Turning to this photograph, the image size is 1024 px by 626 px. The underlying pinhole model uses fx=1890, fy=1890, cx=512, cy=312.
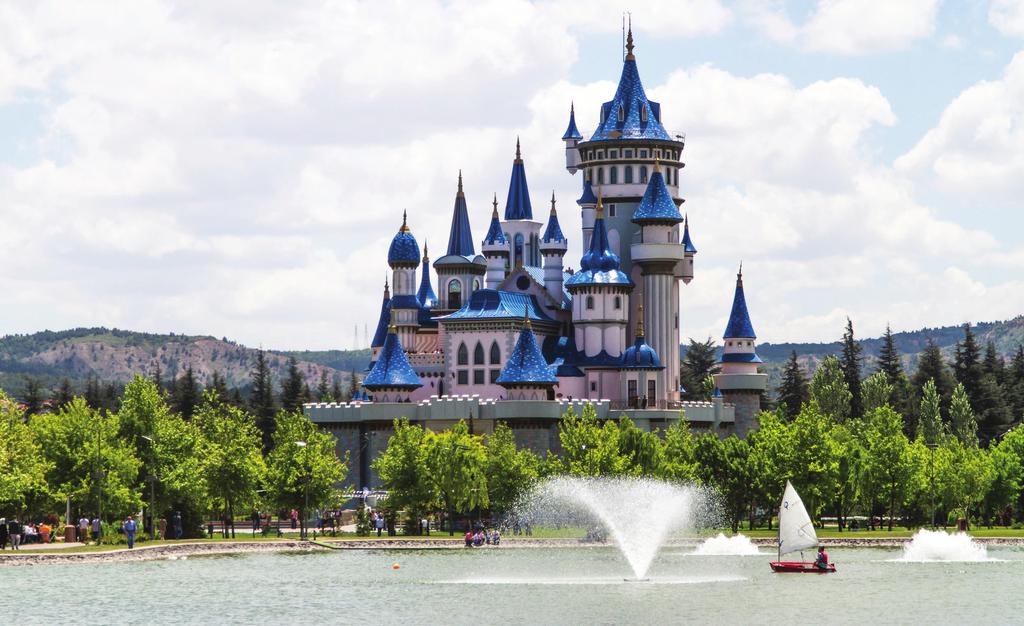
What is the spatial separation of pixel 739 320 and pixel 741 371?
13.4ft

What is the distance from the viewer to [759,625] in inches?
2576

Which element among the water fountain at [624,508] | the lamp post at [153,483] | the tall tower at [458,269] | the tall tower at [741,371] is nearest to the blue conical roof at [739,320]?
the tall tower at [741,371]

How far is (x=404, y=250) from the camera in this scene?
483 ft

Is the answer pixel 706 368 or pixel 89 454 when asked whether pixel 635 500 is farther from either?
pixel 706 368

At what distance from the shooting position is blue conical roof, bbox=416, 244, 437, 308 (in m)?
154

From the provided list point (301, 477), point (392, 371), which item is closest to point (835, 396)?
point (392, 371)

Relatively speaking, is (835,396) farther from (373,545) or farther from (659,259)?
(373,545)

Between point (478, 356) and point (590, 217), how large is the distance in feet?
49.7

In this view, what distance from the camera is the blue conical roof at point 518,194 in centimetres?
15312

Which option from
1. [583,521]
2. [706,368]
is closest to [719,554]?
[583,521]

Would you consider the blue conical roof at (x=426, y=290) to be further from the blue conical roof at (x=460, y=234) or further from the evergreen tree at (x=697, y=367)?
the evergreen tree at (x=697, y=367)

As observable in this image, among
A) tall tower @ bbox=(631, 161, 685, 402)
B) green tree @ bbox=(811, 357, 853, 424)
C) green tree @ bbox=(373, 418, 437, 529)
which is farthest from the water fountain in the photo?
green tree @ bbox=(811, 357, 853, 424)

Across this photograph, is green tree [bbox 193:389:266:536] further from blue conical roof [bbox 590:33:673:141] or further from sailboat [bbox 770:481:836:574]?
blue conical roof [bbox 590:33:673:141]

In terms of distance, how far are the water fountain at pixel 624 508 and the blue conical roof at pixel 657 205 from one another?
1288 inches
